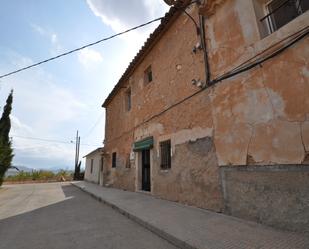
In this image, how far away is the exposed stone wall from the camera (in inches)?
124

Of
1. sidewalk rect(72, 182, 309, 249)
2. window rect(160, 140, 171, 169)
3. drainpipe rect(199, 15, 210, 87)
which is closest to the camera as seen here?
sidewalk rect(72, 182, 309, 249)

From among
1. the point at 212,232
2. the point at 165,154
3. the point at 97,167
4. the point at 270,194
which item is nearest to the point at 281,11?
the point at 270,194

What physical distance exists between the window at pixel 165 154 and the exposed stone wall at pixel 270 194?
2758mm

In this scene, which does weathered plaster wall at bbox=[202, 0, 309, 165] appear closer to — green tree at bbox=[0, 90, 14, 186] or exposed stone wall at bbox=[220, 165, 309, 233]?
exposed stone wall at bbox=[220, 165, 309, 233]

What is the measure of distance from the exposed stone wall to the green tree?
46.9 ft

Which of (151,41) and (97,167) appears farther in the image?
(97,167)

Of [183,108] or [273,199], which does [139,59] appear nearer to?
[183,108]

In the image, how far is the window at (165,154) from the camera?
696 centimetres

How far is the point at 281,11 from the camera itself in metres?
4.07

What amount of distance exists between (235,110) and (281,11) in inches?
86.0

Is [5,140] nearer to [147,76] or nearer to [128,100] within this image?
[128,100]

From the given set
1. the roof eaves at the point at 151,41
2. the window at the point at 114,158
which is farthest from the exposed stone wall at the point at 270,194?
the window at the point at 114,158

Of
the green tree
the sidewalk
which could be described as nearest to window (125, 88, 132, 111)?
the sidewalk

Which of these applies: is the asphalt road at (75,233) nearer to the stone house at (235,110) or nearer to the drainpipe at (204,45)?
the stone house at (235,110)
